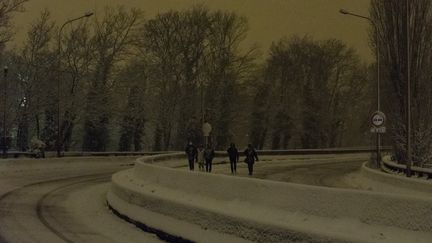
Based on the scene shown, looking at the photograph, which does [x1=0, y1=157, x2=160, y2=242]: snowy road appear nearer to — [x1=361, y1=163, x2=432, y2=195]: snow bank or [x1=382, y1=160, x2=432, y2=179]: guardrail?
[x1=361, y1=163, x2=432, y2=195]: snow bank

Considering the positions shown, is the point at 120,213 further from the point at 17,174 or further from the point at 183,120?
the point at 183,120

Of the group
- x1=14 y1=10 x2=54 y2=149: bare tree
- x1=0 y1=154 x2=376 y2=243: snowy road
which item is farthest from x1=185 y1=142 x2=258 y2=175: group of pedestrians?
x1=14 y1=10 x2=54 y2=149: bare tree

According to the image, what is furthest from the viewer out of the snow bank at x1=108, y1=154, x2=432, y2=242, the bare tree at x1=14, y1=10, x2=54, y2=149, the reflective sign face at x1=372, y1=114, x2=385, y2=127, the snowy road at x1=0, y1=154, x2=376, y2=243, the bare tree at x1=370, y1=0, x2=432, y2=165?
the bare tree at x1=14, y1=10, x2=54, y2=149

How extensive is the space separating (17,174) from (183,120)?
41.2 metres

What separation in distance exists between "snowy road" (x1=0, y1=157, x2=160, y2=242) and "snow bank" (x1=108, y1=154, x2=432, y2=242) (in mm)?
1171

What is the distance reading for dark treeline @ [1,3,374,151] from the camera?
6575 cm

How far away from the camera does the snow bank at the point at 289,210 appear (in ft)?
29.5

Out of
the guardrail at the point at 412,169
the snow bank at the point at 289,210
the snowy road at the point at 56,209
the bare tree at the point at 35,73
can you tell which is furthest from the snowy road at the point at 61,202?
the bare tree at the point at 35,73

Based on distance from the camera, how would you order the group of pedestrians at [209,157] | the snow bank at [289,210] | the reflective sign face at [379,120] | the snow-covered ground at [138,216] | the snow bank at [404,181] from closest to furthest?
the snow bank at [289,210]
the snow-covered ground at [138,216]
the snow bank at [404,181]
the reflective sign face at [379,120]
the group of pedestrians at [209,157]

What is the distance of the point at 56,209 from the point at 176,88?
181 ft

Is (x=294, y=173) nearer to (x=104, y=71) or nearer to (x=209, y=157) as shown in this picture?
(x=209, y=157)


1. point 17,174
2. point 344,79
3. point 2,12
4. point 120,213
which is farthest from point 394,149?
point 344,79

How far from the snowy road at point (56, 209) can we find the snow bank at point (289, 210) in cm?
117

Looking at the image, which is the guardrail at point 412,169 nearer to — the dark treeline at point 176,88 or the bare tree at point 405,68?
the bare tree at point 405,68
